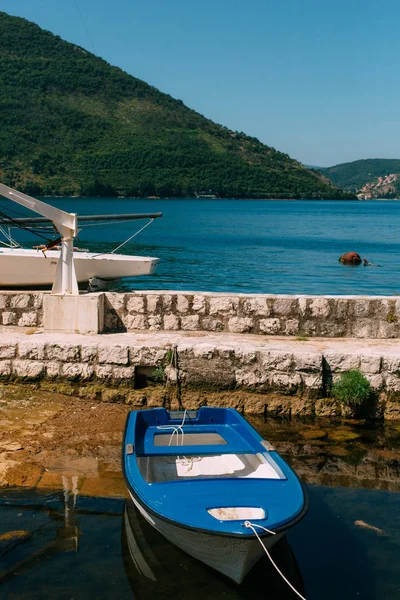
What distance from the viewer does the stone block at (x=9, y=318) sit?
32.3 ft

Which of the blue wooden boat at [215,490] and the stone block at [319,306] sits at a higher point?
the stone block at [319,306]

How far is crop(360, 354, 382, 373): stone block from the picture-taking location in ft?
27.5

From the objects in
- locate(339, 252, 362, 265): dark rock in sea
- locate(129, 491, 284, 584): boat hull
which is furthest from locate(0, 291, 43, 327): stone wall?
locate(339, 252, 362, 265): dark rock in sea

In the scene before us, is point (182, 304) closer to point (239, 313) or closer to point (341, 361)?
point (239, 313)

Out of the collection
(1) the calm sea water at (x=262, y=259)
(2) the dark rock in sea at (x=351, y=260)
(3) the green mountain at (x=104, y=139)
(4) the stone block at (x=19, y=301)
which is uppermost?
(3) the green mountain at (x=104, y=139)

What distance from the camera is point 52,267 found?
A: 1609 centimetres

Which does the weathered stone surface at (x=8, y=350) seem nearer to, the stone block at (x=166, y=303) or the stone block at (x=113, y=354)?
the stone block at (x=113, y=354)

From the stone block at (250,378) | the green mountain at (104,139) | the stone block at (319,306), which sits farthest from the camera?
the green mountain at (104,139)

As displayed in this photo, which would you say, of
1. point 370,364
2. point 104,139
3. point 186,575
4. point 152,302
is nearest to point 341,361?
point 370,364

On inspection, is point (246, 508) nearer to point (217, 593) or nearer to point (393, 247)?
point (217, 593)

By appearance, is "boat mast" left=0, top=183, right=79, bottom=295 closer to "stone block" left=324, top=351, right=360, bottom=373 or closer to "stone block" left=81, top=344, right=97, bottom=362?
"stone block" left=81, top=344, right=97, bottom=362

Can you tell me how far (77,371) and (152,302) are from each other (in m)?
1.69

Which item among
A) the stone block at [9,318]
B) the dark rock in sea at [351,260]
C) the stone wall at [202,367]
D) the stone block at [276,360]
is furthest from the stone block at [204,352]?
the dark rock in sea at [351,260]

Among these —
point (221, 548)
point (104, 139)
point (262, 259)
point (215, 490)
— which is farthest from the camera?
point (104, 139)
